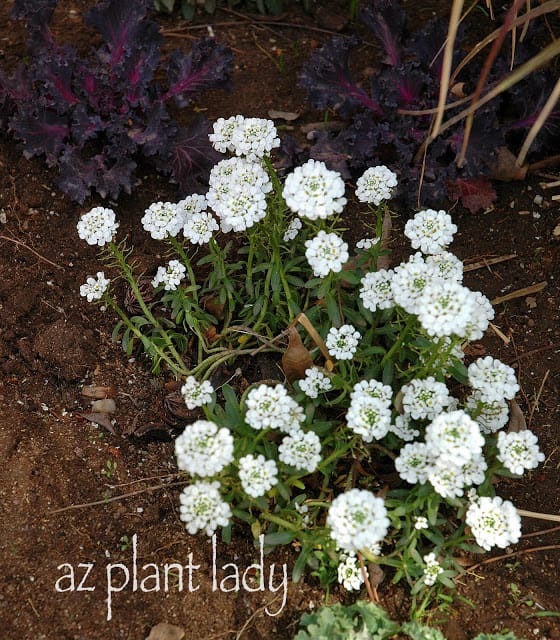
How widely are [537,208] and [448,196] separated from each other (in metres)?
0.39

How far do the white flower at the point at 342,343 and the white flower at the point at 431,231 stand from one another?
0.35m

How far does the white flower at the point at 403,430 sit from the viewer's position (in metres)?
2.48

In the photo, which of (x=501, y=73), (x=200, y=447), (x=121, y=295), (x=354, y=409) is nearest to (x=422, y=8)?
(x=501, y=73)

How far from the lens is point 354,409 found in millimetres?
2307

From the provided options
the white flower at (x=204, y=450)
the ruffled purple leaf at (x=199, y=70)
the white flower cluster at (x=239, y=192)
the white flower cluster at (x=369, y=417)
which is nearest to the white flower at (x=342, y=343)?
the white flower cluster at (x=369, y=417)

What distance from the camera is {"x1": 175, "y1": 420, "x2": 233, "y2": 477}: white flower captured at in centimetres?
213

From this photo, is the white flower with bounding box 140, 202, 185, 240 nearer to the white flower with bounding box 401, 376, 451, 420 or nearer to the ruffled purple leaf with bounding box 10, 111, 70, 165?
the ruffled purple leaf with bounding box 10, 111, 70, 165

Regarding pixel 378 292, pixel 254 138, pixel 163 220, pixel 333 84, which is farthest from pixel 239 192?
pixel 333 84

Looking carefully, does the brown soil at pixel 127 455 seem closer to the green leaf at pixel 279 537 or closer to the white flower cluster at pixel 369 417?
the green leaf at pixel 279 537

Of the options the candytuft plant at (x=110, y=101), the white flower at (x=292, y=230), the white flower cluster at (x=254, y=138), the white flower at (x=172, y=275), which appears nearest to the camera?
the white flower cluster at (x=254, y=138)

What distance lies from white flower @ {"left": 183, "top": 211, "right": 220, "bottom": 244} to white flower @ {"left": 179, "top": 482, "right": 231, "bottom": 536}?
905 mm

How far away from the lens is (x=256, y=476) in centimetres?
222

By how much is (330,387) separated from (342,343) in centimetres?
16

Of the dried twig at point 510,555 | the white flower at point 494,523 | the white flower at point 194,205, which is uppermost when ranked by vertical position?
the white flower at point 194,205
